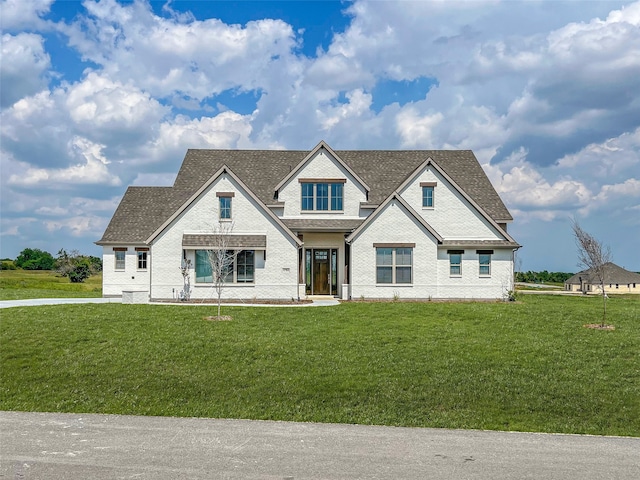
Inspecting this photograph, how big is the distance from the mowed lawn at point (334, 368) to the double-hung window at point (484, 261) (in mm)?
8975

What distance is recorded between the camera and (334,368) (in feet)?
44.4

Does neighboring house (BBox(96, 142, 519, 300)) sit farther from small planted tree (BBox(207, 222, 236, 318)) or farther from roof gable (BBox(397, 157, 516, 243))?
small planted tree (BBox(207, 222, 236, 318))

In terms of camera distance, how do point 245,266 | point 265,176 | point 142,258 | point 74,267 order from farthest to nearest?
point 74,267 < point 142,258 < point 265,176 < point 245,266

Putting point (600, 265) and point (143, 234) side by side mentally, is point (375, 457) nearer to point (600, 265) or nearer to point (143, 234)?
point (600, 265)

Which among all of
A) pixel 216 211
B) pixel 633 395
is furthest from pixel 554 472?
pixel 216 211

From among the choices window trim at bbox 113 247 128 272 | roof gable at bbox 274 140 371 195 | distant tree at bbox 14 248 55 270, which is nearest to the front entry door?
roof gable at bbox 274 140 371 195

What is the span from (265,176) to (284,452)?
26.2 metres

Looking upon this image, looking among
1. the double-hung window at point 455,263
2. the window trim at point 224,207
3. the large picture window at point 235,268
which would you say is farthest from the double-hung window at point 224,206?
the double-hung window at point 455,263

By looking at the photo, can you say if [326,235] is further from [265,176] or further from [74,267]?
[74,267]

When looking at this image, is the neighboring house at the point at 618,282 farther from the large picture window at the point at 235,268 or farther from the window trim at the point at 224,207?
the window trim at the point at 224,207

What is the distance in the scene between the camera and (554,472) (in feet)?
24.5

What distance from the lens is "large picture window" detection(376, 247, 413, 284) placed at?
2805 centimetres

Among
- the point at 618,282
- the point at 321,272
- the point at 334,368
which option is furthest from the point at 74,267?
the point at 618,282

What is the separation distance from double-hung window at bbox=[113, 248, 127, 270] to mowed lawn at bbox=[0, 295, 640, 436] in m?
13.2
